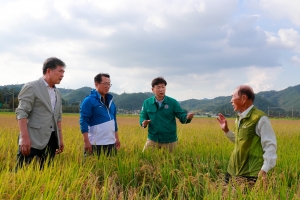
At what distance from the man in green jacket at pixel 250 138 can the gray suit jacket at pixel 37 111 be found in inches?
88.7

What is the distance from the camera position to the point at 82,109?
4043 millimetres

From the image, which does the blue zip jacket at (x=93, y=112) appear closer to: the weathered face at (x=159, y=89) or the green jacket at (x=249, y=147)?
the weathered face at (x=159, y=89)

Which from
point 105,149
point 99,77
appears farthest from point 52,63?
point 105,149

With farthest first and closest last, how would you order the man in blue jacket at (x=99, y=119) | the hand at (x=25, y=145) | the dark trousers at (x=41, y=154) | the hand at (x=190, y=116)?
the hand at (x=190, y=116)
the man in blue jacket at (x=99, y=119)
the dark trousers at (x=41, y=154)
the hand at (x=25, y=145)

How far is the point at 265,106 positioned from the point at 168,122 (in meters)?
153

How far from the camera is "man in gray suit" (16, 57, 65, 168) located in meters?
3.19

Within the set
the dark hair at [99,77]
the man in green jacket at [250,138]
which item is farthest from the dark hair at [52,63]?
the man in green jacket at [250,138]

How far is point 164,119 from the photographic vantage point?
466 cm

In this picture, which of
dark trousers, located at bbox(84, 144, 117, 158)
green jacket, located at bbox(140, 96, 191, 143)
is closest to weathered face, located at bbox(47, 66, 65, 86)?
dark trousers, located at bbox(84, 144, 117, 158)

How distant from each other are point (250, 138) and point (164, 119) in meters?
2.03

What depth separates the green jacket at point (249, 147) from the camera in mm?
2758

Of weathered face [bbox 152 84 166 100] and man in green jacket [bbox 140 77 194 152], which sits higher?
weathered face [bbox 152 84 166 100]

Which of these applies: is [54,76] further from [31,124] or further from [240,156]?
[240,156]

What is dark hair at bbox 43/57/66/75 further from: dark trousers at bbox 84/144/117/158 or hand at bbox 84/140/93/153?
dark trousers at bbox 84/144/117/158
